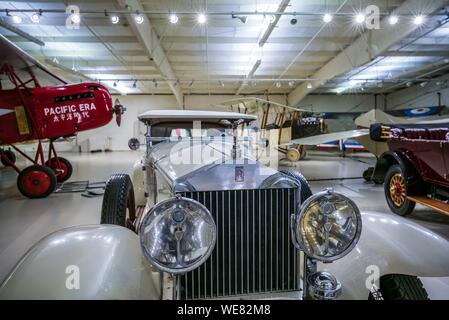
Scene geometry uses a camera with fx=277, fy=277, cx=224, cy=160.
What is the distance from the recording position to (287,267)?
150cm

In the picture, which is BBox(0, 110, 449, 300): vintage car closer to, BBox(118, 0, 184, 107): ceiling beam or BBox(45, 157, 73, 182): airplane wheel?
BBox(45, 157, 73, 182): airplane wheel

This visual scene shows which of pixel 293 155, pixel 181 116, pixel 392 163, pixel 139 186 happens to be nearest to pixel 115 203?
pixel 181 116

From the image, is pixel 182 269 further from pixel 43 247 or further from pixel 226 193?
pixel 43 247

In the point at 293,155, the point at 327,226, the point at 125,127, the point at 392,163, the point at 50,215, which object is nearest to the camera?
the point at 327,226

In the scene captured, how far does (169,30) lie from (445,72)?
47.3 ft

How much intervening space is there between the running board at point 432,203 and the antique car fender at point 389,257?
2.11 meters

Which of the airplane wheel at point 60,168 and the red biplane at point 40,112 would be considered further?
the airplane wheel at point 60,168

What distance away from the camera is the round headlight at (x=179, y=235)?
122 cm

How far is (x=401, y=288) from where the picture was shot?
1243mm

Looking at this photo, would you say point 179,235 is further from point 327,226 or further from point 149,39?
point 149,39

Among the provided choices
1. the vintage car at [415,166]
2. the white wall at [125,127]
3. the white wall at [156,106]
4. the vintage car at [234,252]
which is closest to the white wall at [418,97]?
the white wall at [156,106]

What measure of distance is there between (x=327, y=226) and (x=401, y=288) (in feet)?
1.31

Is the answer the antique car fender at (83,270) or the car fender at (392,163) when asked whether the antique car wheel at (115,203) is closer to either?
the antique car fender at (83,270)
